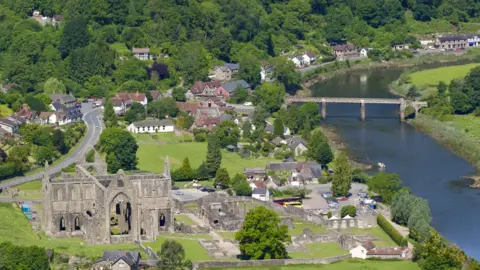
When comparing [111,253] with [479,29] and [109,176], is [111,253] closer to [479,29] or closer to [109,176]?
[109,176]

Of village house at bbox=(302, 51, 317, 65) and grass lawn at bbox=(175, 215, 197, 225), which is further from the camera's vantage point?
village house at bbox=(302, 51, 317, 65)

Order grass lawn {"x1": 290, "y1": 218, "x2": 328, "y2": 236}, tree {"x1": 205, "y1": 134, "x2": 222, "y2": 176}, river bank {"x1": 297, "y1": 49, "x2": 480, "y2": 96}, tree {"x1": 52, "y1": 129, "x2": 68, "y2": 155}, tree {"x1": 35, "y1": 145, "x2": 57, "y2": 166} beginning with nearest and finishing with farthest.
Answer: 1. grass lawn {"x1": 290, "y1": 218, "x2": 328, "y2": 236}
2. tree {"x1": 205, "y1": 134, "x2": 222, "y2": 176}
3. tree {"x1": 35, "y1": 145, "x2": 57, "y2": 166}
4. tree {"x1": 52, "y1": 129, "x2": 68, "y2": 155}
5. river bank {"x1": 297, "y1": 49, "x2": 480, "y2": 96}

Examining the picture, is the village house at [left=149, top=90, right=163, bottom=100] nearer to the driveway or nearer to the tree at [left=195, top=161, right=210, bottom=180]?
the tree at [left=195, top=161, right=210, bottom=180]

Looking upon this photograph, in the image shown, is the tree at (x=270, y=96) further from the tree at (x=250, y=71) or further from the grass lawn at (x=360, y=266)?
the grass lawn at (x=360, y=266)

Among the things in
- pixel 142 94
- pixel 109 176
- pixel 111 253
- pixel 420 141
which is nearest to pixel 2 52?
pixel 142 94

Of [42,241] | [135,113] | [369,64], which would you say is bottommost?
[42,241]

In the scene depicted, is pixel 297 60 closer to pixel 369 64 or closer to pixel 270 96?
pixel 369 64

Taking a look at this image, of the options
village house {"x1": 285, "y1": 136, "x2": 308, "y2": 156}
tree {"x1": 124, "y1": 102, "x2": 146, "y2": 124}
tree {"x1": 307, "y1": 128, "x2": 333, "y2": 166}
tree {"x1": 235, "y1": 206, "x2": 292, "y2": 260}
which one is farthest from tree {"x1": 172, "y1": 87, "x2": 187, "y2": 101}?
tree {"x1": 235, "y1": 206, "x2": 292, "y2": 260}

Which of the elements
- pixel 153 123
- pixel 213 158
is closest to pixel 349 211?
pixel 213 158
